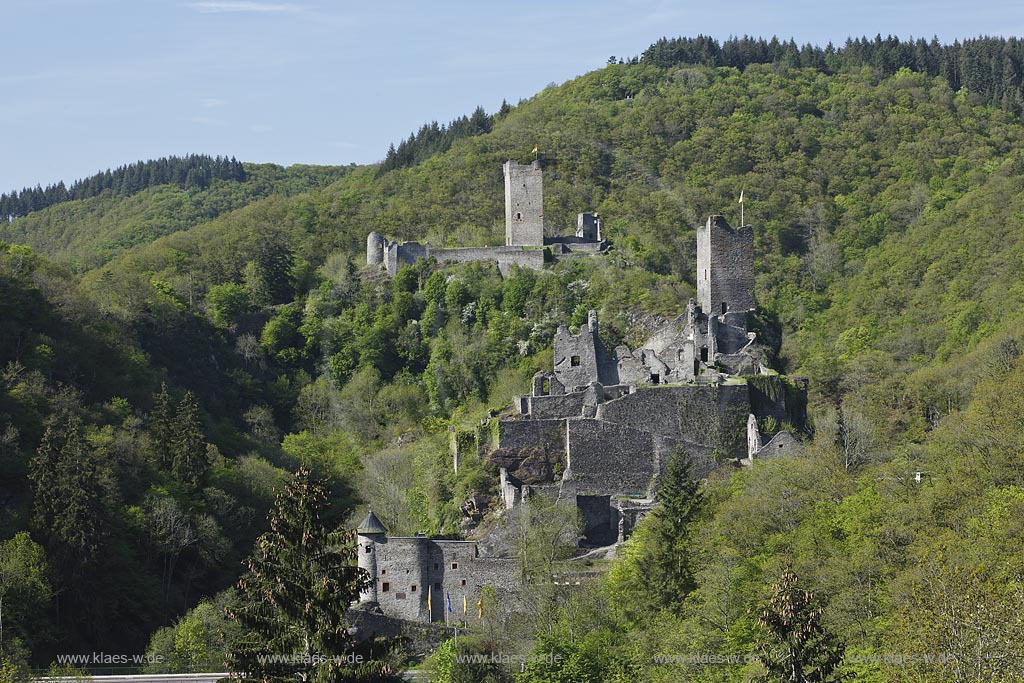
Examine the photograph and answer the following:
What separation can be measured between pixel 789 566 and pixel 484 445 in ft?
57.8

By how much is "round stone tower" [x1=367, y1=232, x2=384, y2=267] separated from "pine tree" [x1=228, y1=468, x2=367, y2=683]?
52963mm

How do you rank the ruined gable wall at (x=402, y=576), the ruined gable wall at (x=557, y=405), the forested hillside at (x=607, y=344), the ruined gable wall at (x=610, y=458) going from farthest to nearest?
the ruined gable wall at (x=557, y=405)
the ruined gable wall at (x=610, y=458)
the ruined gable wall at (x=402, y=576)
the forested hillside at (x=607, y=344)

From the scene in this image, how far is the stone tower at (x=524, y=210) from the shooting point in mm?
80125

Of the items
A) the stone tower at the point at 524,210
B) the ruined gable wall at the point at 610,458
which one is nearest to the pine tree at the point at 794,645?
the ruined gable wall at the point at 610,458

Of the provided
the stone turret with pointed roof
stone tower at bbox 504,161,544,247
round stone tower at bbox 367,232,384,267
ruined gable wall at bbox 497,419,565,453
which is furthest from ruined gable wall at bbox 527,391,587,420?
round stone tower at bbox 367,232,384,267

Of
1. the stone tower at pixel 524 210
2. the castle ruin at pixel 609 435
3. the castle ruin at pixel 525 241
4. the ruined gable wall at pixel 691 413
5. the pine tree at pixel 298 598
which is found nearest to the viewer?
the pine tree at pixel 298 598

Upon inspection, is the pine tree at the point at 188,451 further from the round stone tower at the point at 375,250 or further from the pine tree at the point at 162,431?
the round stone tower at the point at 375,250

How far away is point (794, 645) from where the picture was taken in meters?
34.0

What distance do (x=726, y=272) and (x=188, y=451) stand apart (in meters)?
23.0

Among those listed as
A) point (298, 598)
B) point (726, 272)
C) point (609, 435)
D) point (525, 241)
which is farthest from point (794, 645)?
point (525, 241)

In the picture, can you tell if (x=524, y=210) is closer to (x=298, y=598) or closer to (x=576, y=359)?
(x=576, y=359)

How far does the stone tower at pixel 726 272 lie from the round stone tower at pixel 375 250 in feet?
91.0

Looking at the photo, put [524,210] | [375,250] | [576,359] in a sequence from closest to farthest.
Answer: [576,359] < [524,210] < [375,250]

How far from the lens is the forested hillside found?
4316 cm
